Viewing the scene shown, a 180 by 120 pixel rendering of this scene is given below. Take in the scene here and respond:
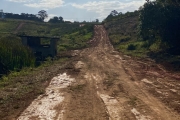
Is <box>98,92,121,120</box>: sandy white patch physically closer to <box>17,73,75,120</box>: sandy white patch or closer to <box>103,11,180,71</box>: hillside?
<box>17,73,75,120</box>: sandy white patch

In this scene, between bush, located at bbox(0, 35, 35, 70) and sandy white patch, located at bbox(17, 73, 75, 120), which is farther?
bush, located at bbox(0, 35, 35, 70)

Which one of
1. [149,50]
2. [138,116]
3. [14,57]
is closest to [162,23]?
[149,50]

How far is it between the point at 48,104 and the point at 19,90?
9.33 ft

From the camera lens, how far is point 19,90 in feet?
41.7

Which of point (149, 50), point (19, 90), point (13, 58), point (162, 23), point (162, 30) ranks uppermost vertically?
point (162, 23)

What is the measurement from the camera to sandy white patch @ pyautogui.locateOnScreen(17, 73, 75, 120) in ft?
29.4

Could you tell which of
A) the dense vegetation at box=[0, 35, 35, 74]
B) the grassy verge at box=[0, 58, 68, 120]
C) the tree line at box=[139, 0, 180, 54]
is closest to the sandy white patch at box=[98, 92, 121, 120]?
the grassy verge at box=[0, 58, 68, 120]

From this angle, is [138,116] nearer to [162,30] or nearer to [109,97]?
[109,97]

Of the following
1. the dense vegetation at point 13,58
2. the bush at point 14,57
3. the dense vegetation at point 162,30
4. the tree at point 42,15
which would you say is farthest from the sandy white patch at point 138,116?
the tree at point 42,15

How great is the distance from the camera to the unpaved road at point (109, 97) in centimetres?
902

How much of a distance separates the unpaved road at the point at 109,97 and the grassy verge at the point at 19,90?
37 cm

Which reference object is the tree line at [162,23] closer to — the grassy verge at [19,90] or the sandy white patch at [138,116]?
the grassy verge at [19,90]

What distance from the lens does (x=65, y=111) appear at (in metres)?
9.45

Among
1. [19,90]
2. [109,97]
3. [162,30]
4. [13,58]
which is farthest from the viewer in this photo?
[162,30]
